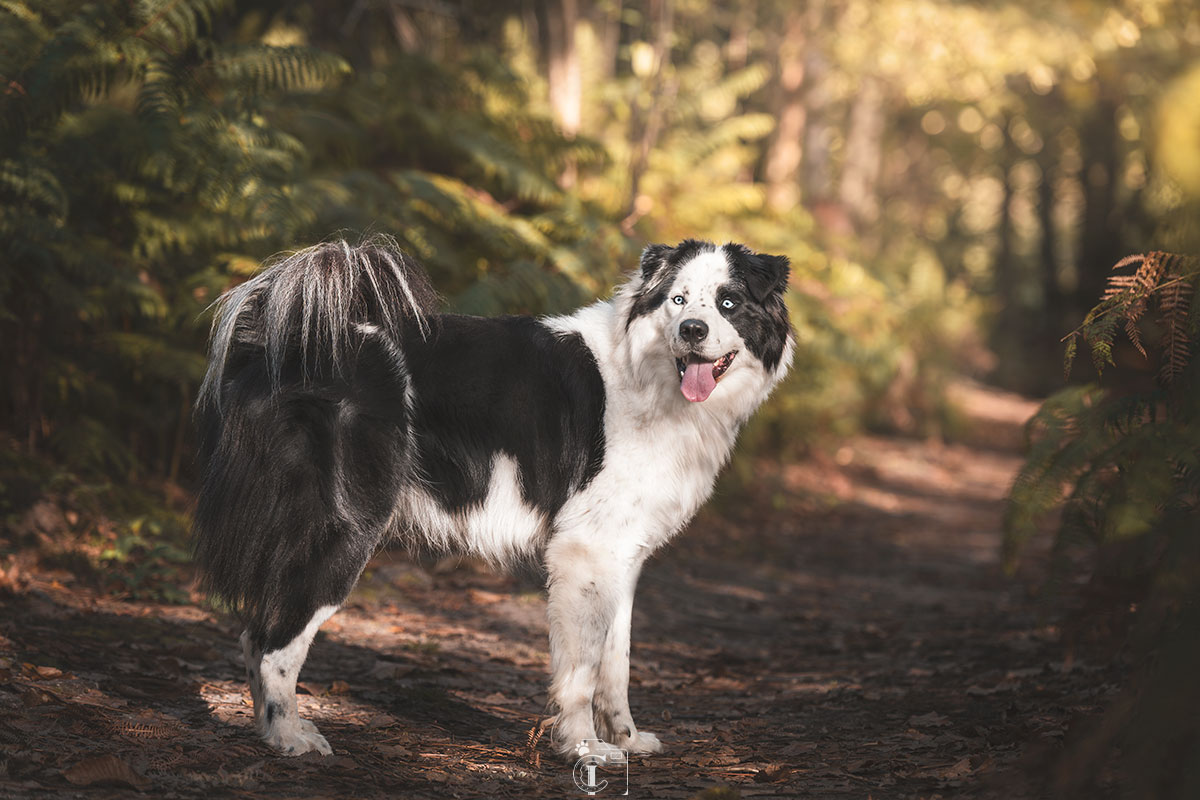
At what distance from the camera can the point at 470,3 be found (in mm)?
11805

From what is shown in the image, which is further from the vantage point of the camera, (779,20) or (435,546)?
(779,20)

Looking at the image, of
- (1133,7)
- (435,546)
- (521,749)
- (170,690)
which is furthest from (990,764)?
(1133,7)

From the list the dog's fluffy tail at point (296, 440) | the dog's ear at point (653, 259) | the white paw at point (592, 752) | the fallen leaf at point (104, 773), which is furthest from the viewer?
the dog's ear at point (653, 259)

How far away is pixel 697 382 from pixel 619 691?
135 cm

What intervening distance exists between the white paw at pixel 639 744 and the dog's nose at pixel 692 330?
167 cm

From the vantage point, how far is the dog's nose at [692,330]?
4219 mm

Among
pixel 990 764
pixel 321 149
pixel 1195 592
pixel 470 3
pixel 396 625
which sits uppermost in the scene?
pixel 470 3

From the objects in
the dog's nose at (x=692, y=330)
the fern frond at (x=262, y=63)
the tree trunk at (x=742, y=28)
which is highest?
the tree trunk at (x=742, y=28)

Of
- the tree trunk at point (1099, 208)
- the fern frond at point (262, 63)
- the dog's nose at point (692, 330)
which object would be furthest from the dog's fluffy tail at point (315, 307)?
the tree trunk at point (1099, 208)

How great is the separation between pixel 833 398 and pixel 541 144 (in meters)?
6.11

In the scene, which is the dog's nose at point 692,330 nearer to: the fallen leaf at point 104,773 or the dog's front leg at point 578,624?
the dog's front leg at point 578,624

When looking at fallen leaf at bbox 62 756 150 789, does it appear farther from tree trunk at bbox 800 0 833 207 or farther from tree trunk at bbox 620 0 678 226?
tree trunk at bbox 800 0 833 207

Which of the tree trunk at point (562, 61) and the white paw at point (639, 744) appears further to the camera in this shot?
the tree trunk at point (562, 61)

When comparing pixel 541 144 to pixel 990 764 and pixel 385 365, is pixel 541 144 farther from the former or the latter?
pixel 990 764
